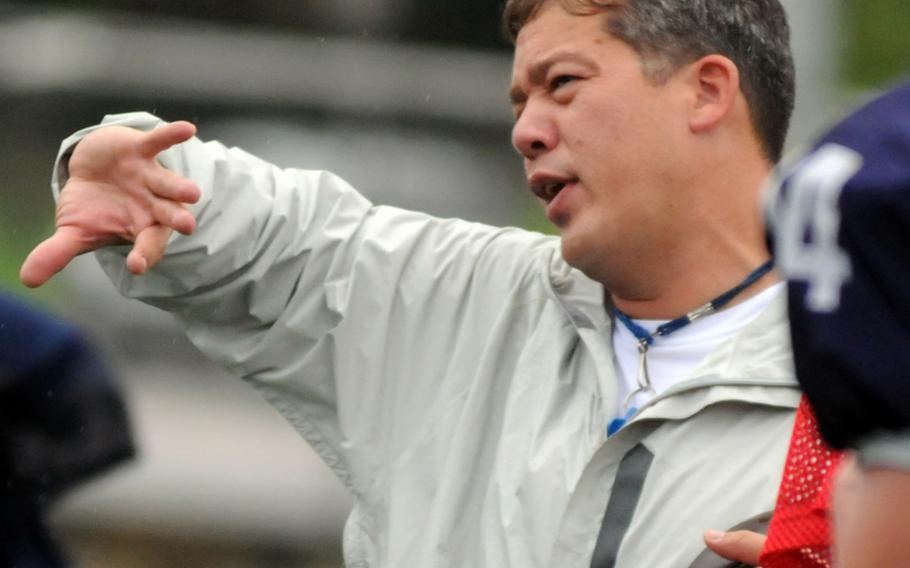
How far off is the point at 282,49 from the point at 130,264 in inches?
280

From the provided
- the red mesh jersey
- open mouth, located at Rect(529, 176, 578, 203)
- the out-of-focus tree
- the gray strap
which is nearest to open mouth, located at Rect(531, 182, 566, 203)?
open mouth, located at Rect(529, 176, 578, 203)

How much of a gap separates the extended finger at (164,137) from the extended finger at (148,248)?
0.13 metres

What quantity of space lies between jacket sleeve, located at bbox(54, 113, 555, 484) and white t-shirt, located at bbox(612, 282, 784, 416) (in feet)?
0.85

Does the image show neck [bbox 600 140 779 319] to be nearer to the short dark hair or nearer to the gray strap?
the short dark hair

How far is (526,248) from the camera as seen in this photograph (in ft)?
10.8

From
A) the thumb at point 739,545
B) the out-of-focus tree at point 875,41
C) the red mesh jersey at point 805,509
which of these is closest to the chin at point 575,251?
the thumb at point 739,545

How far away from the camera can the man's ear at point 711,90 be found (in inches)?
123

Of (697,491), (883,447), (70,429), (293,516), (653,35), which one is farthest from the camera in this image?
(293,516)

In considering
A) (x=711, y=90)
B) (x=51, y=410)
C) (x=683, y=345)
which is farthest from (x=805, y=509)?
(x=51, y=410)

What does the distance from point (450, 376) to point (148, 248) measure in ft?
1.89

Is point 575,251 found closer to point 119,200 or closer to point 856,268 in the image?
point 119,200

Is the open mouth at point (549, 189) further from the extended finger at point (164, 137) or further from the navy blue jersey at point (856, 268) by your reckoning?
the navy blue jersey at point (856, 268)

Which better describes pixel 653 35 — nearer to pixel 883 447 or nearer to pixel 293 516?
pixel 883 447

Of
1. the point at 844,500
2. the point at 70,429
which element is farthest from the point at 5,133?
the point at 844,500
